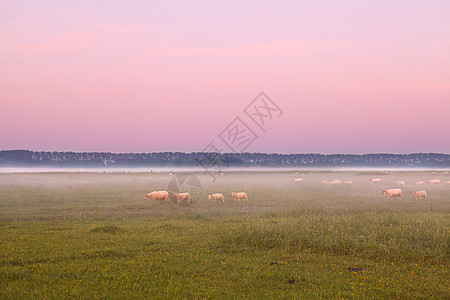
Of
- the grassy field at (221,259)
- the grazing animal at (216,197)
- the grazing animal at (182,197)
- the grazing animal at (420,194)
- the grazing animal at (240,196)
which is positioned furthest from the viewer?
the grazing animal at (420,194)

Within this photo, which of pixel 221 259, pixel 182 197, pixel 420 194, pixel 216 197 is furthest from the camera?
pixel 420 194

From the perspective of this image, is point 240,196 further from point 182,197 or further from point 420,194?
point 420,194

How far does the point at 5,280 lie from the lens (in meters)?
12.4

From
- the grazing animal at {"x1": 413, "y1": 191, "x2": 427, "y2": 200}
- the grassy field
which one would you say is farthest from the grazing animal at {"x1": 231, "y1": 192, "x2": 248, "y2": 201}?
the grazing animal at {"x1": 413, "y1": 191, "x2": 427, "y2": 200}

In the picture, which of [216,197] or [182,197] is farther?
[216,197]

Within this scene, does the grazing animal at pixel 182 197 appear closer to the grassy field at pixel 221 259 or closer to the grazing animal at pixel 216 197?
the grazing animal at pixel 216 197

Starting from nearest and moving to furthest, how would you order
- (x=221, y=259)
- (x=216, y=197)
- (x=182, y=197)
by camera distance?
(x=221, y=259) < (x=182, y=197) < (x=216, y=197)

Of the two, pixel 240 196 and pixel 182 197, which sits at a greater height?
pixel 182 197

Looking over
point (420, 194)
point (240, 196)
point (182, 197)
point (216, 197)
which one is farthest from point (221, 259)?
point (420, 194)

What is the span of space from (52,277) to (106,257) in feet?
10.2

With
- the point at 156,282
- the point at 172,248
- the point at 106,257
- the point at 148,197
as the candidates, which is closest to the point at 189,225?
the point at 172,248

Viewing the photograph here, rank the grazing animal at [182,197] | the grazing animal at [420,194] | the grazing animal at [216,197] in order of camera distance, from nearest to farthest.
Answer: the grazing animal at [182,197] → the grazing animal at [216,197] → the grazing animal at [420,194]

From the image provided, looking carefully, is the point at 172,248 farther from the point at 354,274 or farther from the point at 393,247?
the point at 393,247

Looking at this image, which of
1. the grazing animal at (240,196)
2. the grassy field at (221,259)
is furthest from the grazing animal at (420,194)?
the grassy field at (221,259)
